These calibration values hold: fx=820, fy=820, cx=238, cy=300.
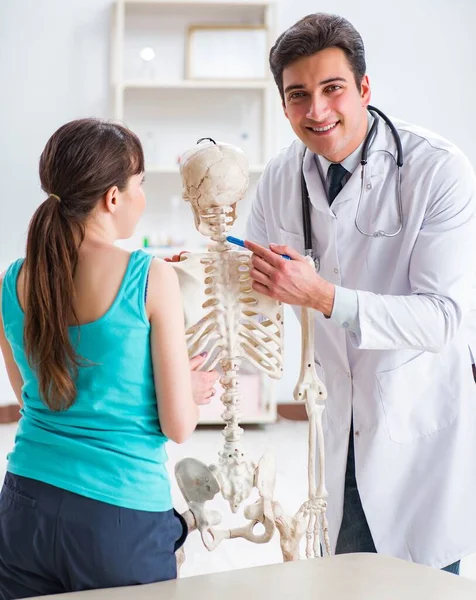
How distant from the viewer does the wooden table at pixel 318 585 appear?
1.26m

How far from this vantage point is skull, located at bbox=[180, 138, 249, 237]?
1.54 m

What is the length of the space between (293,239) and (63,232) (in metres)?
0.71

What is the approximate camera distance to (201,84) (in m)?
4.30

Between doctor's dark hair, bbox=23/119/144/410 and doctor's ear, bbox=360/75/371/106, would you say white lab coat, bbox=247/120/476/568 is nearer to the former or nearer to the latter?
doctor's ear, bbox=360/75/371/106

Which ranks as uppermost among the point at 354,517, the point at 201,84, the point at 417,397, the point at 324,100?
the point at 201,84

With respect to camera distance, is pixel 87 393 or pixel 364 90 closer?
pixel 87 393

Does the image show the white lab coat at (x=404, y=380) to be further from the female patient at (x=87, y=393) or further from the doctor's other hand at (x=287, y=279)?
the female patient at (x=87, y=393)

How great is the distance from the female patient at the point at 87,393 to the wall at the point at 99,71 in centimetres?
320

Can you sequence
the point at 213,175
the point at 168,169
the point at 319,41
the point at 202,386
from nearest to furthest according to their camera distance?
the point at 202,386, the point at 213,175, the point at 319,41, the point at 168,169

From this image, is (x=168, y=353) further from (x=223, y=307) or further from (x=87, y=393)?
(x=223, y=307)

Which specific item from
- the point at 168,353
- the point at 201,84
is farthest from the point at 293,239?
the point at 201,84

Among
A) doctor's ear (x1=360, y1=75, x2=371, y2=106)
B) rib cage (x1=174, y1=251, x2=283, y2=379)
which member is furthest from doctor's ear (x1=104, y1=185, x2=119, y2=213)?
doctor's ear (x1=360, y1=75, x2=371, y2=106)

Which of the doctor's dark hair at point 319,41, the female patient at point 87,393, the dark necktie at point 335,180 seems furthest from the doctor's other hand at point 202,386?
the doctor's dark hair at point 319,41

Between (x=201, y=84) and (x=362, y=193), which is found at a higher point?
(x=201, y=84)
